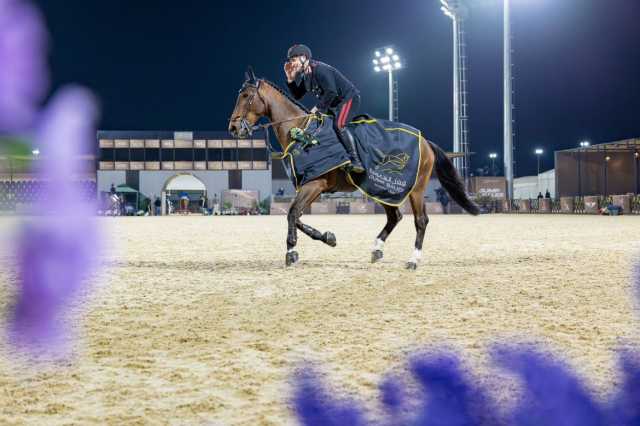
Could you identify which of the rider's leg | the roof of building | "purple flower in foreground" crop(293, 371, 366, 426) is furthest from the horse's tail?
the roof of building

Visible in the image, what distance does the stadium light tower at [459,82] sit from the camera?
145 feet

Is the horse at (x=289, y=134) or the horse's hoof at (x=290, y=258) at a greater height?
the horse at (x=289, y=134)

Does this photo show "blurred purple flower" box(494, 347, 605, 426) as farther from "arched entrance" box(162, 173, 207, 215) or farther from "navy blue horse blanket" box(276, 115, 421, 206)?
"arched entrance" box(162, 173, 207, 215)

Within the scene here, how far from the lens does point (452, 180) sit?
391 inches

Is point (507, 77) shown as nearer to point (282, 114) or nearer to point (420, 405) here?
point (282, 114)

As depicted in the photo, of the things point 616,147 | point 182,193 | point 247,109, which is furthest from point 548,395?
point 182,193

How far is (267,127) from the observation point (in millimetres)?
8727

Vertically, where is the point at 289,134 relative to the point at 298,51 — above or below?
below

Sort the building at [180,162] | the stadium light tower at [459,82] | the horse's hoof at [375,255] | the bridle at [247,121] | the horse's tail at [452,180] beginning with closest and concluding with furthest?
the bridle at [247,121], the horse's hoof at [375,255], the horse's tail at [452,180], the stadium light tower at [459,82], the building at [180,162]

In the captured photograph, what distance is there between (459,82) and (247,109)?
38631 mm

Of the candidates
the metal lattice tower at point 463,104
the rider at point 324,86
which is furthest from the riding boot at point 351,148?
the metal lattice tower at point 463,104

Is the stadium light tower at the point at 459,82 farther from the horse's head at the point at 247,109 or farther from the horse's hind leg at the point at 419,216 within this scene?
the horse's head at the point at 247,109

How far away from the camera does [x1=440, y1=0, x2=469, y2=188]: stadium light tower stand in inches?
1737

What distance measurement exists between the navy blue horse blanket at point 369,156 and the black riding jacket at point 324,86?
24 cm
